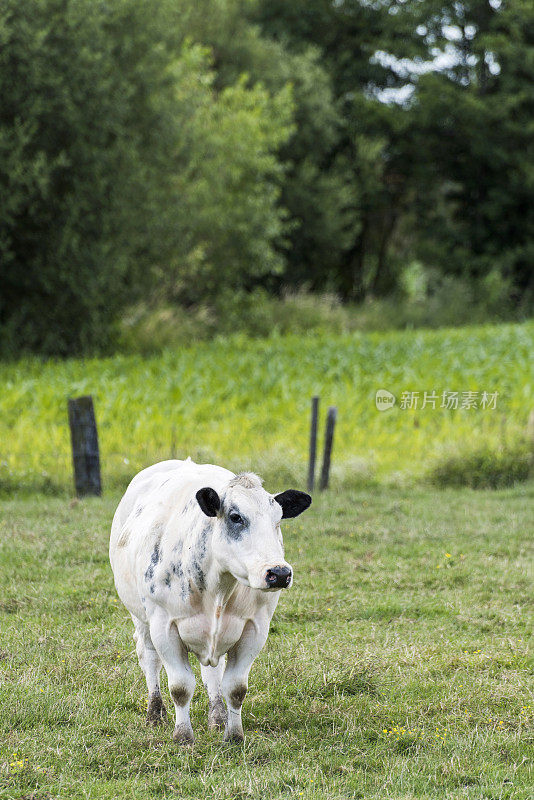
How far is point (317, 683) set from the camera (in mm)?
5273

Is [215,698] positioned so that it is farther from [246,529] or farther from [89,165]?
[89,165]

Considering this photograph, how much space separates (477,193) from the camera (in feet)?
134

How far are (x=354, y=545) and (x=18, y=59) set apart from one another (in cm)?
1606

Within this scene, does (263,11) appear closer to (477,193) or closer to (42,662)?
(477,193)

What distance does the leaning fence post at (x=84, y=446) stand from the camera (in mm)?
10562

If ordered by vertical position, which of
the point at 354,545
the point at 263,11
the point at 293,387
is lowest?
the point at 293,387

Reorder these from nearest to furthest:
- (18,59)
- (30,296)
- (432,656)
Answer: (432,656) → (18,59) → (30,296)

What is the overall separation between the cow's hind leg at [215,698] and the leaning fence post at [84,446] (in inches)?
241

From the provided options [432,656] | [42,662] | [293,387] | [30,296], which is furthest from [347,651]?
[30,296]

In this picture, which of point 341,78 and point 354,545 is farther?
point 341,78

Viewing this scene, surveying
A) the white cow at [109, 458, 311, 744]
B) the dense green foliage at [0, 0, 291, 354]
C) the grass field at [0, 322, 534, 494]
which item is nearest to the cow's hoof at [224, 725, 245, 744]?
the white cow at [109, 458, 311, 744]

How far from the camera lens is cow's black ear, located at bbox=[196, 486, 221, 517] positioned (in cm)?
406

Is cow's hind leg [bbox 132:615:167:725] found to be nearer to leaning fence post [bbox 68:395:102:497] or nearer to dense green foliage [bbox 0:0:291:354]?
leaning fence post [bbox 68:395:102:497]

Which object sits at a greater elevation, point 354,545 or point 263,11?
point 263,11
